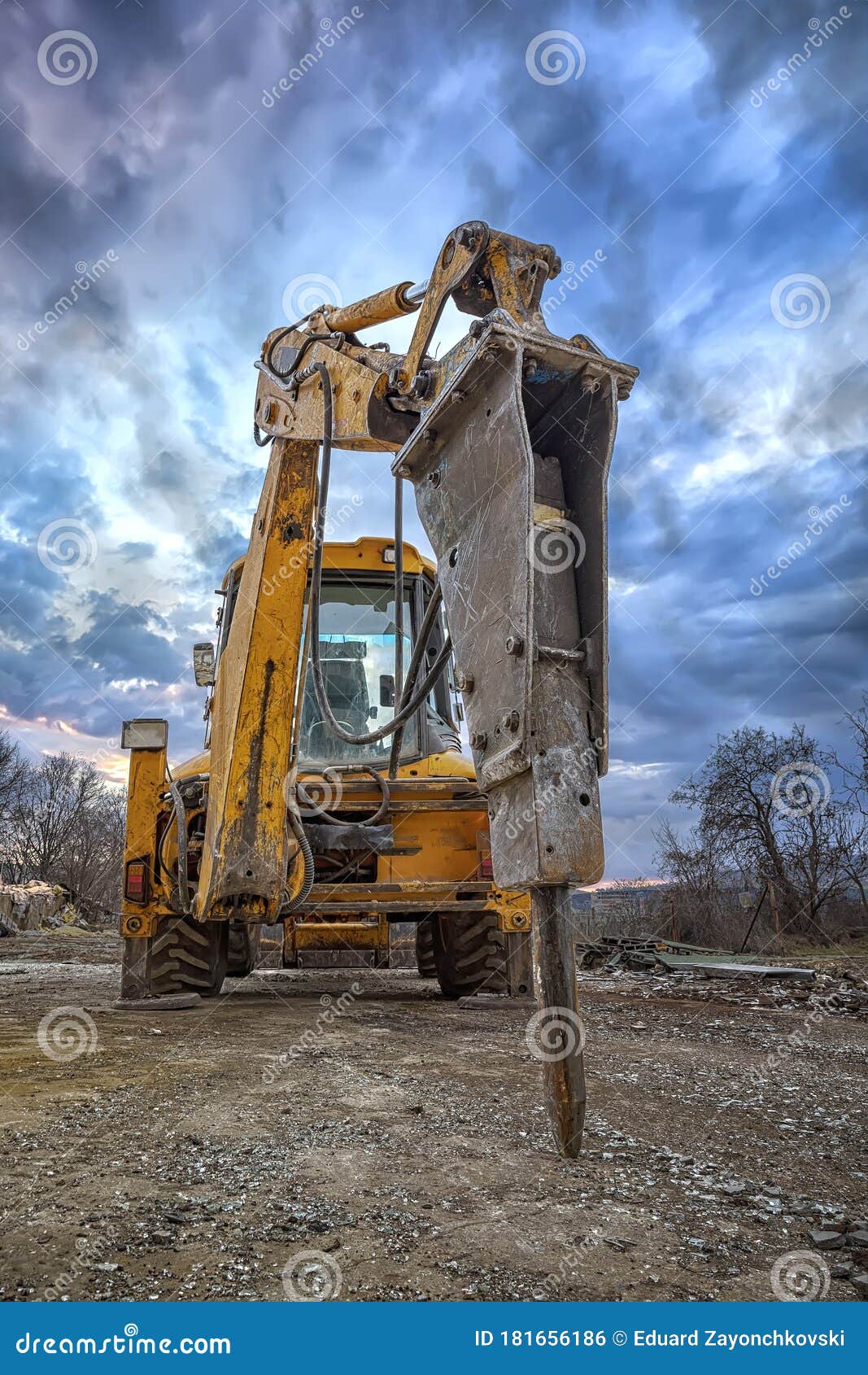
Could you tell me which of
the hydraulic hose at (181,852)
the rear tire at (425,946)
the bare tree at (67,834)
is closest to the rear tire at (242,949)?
the rear tire at (425,946)

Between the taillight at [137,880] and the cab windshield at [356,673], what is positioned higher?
the cab windshield at [356,673]

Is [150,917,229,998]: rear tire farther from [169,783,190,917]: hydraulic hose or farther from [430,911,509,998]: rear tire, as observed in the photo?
[430,911,509,998]: rear tire

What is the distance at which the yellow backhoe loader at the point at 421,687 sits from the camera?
6.85 ft

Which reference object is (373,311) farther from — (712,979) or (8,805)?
(8,805)

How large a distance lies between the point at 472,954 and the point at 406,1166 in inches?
160

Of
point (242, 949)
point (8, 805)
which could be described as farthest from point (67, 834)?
point (242, 949)

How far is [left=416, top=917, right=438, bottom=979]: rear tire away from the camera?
23.5 ft

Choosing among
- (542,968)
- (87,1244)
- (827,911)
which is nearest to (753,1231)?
(542,968)

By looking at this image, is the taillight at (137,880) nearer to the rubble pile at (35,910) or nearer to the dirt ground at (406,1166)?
the dirt ground at (406,1166)

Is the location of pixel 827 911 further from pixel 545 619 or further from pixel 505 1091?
pixel 545 619

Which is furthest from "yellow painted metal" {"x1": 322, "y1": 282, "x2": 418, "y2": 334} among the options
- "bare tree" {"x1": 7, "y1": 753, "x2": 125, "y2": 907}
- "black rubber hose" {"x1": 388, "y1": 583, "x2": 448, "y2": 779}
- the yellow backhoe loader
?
"bare tree" {"x1": 7, "y1": 753, "x2": 125, "y2": 907}

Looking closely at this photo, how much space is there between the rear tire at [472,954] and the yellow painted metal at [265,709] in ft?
6.85

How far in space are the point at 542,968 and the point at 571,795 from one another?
0.39 metres

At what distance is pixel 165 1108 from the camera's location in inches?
124
